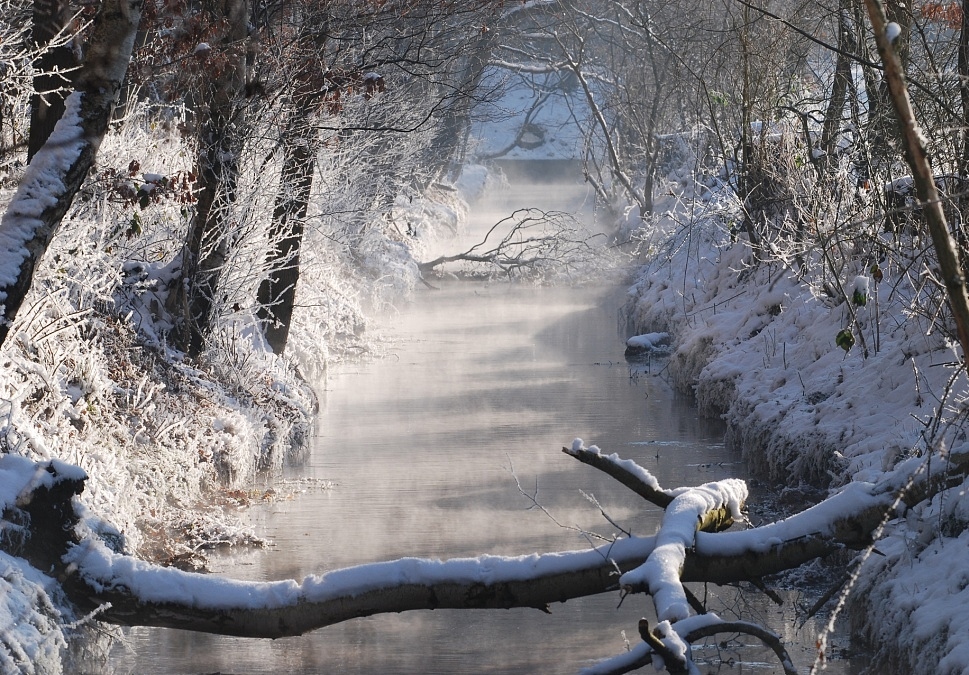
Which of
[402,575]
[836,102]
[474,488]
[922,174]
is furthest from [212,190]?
[922,174]

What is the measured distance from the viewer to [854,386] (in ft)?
31.9

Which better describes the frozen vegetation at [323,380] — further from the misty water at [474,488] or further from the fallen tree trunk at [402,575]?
the misty water at [474,488]

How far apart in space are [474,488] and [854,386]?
130 inches

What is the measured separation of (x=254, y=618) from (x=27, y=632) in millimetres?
966

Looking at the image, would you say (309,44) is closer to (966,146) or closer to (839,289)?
(839,289)

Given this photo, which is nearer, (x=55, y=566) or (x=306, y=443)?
(x=55, y=566)

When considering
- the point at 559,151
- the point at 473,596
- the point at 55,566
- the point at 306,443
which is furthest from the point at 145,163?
the point at 559,151

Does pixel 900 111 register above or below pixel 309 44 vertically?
below

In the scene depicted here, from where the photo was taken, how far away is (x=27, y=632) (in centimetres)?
517

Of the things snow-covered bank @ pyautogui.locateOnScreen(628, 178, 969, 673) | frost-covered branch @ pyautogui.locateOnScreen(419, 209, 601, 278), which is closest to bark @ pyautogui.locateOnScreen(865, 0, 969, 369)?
snow-covered bank @ pyautogui.locateOnScreen(628, 178, 969, 673)

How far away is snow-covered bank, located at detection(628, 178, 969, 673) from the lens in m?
6.11

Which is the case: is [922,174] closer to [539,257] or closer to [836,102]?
[836,102]

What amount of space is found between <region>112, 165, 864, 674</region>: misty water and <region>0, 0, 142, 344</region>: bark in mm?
2286

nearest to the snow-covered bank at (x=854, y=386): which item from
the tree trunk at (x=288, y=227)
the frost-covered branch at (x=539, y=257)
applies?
the tree trunk at (x=288, y=227)
